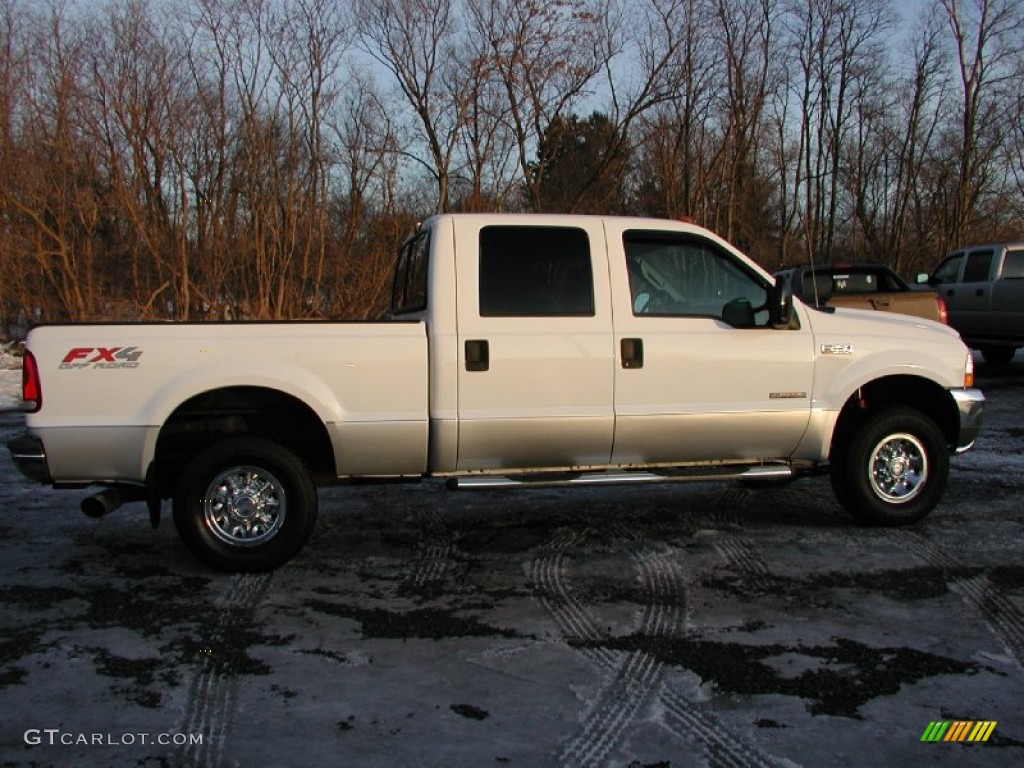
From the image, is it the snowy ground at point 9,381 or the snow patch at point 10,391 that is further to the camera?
the snowy ground at point 9,381

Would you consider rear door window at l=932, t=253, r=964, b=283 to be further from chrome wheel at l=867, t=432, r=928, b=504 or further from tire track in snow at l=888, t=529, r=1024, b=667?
tire track in snow at l=888, t=529, r=1024, b=667

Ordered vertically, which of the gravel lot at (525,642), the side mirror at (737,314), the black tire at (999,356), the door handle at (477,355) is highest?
the side mirror at (737,314)

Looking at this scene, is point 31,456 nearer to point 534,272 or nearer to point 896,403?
point 534,272

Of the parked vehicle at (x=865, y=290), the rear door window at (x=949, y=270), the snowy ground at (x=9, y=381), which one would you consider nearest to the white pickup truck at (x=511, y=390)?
the parked vehicle at (x=865, y=290)

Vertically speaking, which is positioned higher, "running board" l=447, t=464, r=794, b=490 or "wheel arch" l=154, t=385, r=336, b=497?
"wheel arch" l=154, t=385, r=336, b=497

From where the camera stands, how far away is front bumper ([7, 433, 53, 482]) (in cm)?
445

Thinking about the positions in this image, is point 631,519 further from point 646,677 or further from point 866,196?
point 866,196

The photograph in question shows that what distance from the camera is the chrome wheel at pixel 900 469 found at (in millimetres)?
5516

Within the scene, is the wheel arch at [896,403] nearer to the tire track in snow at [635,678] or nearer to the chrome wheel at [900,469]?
the chrome wheel at [900,469]

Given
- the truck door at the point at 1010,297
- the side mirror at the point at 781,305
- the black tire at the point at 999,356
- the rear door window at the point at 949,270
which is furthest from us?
the black tire at the point at 999,356

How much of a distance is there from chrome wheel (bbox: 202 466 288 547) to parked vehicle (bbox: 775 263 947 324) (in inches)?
363

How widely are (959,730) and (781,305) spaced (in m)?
2.80

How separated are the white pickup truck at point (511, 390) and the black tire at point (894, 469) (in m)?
0.01

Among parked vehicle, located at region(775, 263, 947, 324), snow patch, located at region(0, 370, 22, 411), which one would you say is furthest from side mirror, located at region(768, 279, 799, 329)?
snow patch, located at region(0, 370, 22, 411)
